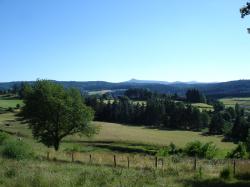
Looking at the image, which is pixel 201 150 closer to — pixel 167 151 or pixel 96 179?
pixel 167 151

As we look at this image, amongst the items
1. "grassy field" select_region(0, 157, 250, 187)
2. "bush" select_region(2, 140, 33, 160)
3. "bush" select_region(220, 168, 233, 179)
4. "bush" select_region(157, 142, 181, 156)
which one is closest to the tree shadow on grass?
"grassy field" select_region(0, 157, 250, 187)

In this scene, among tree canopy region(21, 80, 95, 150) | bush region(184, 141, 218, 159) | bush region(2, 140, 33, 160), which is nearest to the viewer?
bush region(2, 140, 33, 160)

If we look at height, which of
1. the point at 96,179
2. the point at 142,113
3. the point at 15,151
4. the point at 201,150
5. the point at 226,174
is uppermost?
the point at 96,179

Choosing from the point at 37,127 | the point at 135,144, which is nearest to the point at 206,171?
the point at 37,127

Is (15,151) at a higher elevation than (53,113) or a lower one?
lower

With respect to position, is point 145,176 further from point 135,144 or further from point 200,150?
point 135,144

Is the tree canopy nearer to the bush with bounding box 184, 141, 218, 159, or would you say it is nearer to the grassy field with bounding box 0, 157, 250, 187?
the bush with bounding box 184, 141, 218, 159

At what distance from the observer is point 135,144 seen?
3730 inches

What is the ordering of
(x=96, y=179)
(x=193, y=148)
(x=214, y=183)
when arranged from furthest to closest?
(x=193, y=148) → (x=214, y=183) → (x=96, y=179)

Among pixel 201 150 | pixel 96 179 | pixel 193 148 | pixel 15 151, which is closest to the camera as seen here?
pixel 96 179

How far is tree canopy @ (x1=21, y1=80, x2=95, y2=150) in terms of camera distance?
5884 cm

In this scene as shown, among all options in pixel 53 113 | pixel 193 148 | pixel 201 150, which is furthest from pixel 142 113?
pixel 201 150

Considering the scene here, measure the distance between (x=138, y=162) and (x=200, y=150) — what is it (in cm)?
2799

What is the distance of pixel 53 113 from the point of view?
59.1 meters
